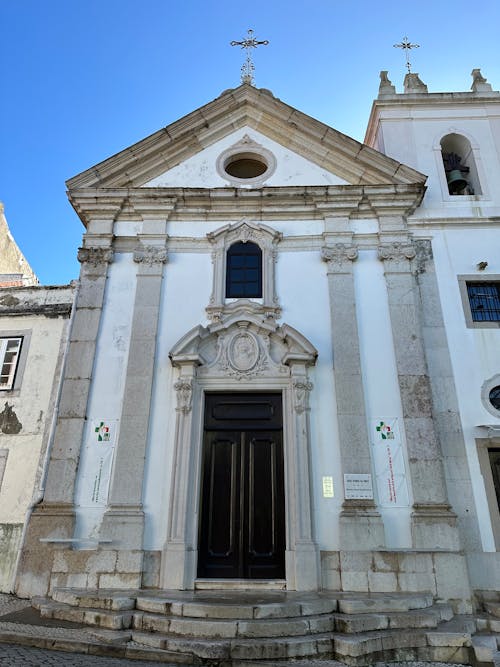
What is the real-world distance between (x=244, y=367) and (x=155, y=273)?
8.59 feet

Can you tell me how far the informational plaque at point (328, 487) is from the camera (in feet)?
25.0

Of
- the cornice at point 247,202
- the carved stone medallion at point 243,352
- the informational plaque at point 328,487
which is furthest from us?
the cornice at point 247,202

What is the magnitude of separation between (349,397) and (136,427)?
358 centimetres

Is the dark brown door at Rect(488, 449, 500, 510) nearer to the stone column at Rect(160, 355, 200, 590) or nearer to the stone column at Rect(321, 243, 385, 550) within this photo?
the stone column at Rect(321, 243, 385, 550)

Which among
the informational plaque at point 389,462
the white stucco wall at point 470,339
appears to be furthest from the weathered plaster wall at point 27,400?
the white stucco wall at point 470,339

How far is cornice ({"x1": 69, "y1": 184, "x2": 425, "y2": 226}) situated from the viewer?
386 inches

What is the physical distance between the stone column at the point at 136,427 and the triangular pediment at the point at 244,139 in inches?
75.5

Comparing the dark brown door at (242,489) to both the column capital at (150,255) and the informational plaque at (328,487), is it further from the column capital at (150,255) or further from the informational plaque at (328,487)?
the column capital at (150,255)

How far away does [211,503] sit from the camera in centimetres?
778

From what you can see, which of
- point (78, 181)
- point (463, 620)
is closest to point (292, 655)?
point (463, 620)

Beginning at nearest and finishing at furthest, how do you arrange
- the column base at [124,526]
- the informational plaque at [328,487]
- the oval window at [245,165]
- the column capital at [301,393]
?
the column base at [124,526], the informational plaque at [328,487], the column capital at [301,393], the oval window at [245,165]

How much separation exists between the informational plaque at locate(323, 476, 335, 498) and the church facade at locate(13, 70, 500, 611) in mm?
21

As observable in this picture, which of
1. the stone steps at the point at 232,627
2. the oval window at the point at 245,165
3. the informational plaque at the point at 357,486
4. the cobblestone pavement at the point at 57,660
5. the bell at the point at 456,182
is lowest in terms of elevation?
the cobblestone pavement at the point at 57,660

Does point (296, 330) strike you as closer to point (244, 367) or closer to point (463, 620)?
point (244, 367)
